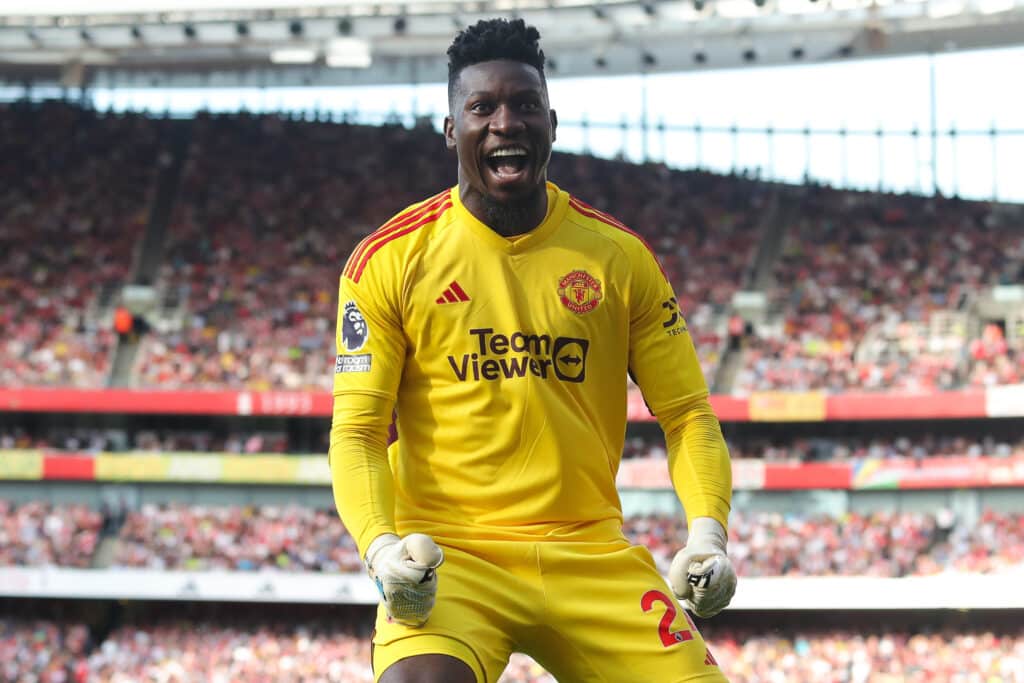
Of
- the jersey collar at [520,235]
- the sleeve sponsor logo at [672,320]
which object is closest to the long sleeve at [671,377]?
the sleeve sponsor logo at [672,320]

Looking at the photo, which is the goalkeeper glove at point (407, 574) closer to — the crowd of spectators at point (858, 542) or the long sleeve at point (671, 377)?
the long sleeve at point (671, 377)

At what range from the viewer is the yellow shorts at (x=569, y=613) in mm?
3748

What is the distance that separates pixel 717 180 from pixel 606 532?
29991 millimetres

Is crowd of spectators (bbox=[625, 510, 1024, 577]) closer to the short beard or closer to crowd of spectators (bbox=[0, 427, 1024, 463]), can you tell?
crowd of spectators (bbox=[0, 427, 1024, 463])

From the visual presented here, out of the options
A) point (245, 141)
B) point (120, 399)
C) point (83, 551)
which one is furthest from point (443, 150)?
point (83, 551)

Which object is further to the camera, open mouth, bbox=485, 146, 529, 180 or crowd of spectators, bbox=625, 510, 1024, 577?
crowd of spectators, bbox=625, 510, 1024, 577

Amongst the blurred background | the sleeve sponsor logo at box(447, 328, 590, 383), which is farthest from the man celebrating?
the blurred background

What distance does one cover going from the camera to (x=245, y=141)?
33094 mm

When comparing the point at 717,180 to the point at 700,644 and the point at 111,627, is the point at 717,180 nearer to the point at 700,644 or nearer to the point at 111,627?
the point at 111,627

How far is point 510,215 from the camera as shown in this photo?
4078mm

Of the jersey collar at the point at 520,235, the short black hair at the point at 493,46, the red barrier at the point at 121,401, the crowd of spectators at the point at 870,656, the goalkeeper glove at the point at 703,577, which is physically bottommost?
the crowd of spectators at the point at 870,656

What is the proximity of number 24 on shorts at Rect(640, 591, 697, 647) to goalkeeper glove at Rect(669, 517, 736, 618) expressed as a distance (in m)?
0.07

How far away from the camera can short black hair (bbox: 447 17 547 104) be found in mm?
4004

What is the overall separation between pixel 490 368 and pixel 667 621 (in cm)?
90
